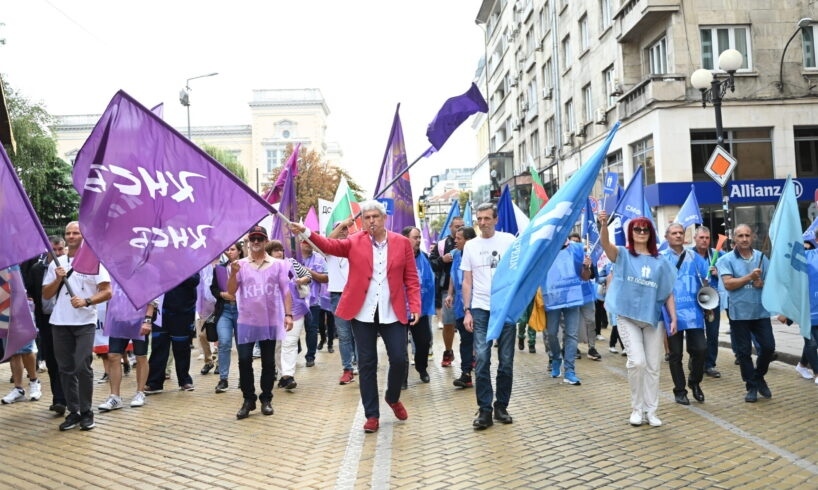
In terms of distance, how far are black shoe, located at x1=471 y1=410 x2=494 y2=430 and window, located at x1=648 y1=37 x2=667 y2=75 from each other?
21.5 metres

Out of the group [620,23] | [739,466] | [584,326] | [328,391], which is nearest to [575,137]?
[620,23]

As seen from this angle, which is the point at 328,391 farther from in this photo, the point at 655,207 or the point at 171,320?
the point at 655,207

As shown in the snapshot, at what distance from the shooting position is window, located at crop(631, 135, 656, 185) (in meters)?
25.2

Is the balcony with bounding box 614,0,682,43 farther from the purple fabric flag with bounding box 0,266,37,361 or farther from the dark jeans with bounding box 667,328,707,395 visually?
the purple fabric flag with bounding box 0,266,37,361

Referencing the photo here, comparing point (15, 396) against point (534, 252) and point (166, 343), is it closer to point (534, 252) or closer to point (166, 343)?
point (166, 343)

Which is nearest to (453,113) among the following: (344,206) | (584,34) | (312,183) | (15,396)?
(344,206)

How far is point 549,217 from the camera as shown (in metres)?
6.62

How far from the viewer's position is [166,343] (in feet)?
31.0

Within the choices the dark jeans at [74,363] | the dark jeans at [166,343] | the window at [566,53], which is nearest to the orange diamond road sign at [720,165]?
the dark jeans at [166,343]

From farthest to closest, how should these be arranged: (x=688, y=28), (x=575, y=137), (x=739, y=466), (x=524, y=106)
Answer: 1. (x=524, y=106)
2. (x=575, y=137)
3. (x=688, y=28)
4. (x=739, y=466)

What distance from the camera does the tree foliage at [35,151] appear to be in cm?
3572

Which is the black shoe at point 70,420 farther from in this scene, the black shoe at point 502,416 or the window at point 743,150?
the window at point 743,150

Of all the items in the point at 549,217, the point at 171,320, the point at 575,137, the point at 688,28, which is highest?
the point at 688,28

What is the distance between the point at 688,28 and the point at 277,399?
20.7 m
